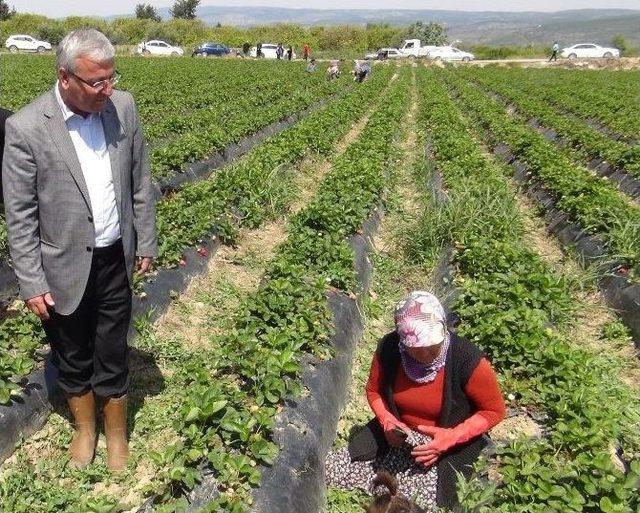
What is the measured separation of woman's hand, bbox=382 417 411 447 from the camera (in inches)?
121

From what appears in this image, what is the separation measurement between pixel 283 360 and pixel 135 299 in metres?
1.88

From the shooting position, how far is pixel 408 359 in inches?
120

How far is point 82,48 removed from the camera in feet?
8.16

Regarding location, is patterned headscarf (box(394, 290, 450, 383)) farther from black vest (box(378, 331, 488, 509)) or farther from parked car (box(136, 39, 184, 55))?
parked car (box(136, 39, 184, 55))

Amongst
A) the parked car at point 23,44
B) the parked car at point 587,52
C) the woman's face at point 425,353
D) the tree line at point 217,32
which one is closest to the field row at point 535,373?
the woman's face at point 425,353

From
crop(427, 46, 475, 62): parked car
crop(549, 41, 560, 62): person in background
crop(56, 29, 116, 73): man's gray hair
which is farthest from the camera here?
crop(427, 46, 475, 62): parked car

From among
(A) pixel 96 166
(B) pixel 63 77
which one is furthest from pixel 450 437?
(B) pixel 63 77

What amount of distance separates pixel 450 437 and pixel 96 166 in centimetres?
227

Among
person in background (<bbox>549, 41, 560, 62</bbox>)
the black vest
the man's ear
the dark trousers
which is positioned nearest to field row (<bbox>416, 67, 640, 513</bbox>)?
the black vest

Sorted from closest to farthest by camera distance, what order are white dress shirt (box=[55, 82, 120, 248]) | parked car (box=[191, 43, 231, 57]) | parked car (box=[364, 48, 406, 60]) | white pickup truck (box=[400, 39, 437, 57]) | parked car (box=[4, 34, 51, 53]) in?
1. white dress shirt (box=[55, 82, 120, 248])
2. parked car (box=[4, 34, 51, 53])
3. parked car (box=[191, 43, 231, 57])
4. parked car (box=[364, 48, 406, 60])
5. white pickup truck (box=[400, 39, 437, 57])

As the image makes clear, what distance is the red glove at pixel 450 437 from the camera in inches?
118

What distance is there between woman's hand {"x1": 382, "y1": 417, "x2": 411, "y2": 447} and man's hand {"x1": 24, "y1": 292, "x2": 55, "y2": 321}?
1.85 metres

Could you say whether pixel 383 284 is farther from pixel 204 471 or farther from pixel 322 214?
pixel 204 471

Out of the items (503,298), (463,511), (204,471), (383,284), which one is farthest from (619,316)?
(204,471)
